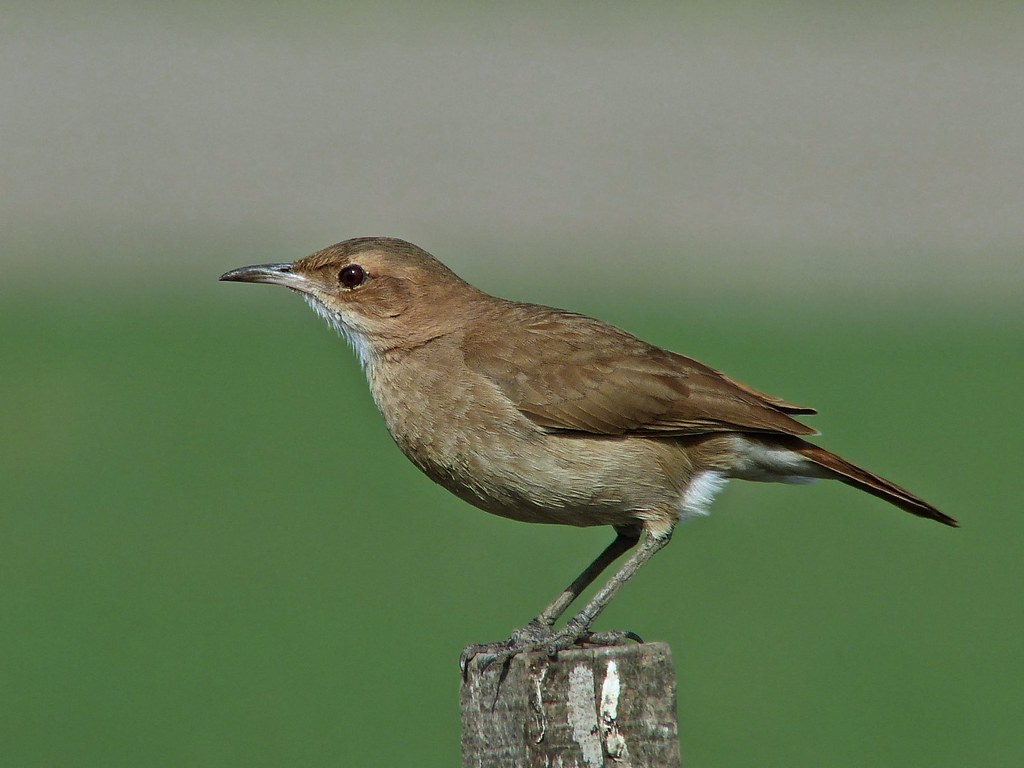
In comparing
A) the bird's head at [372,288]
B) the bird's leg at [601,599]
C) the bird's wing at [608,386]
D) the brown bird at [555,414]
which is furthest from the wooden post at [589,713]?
the bird's head at [372,288]

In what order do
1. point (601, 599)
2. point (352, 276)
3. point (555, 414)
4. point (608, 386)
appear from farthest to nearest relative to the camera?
1. point (352, 276)
2. point (608, 386)
3. point (555, 414)
4. point (601, 599)

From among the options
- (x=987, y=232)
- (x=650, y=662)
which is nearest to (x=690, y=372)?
(x=650, y=662)

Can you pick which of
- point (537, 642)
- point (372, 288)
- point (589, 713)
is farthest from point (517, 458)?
point (589, 713)

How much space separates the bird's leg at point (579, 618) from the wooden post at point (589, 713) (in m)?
0.15

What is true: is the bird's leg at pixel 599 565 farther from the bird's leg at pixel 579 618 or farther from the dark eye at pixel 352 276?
the dark eye at pixel 352 276

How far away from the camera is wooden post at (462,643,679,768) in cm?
562

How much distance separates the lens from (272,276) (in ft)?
26.4

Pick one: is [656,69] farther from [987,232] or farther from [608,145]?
[987,232]

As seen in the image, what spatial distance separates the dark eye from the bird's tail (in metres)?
2.19

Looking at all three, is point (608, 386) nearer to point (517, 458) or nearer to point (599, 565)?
point (517, 458)

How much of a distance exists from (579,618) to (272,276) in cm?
228

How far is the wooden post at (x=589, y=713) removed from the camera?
5.62 metres

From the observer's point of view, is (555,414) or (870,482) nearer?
(555,414)

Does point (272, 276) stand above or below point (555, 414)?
above
